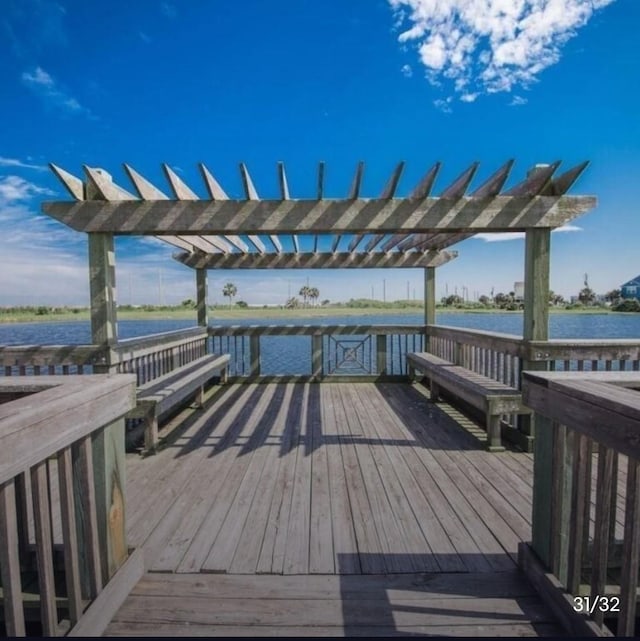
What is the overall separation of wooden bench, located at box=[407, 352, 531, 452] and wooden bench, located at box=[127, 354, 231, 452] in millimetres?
2806

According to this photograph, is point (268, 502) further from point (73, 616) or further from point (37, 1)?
point (37, 1)

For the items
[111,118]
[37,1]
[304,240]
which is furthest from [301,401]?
[111,118]

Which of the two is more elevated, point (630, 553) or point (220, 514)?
point (630, 553)

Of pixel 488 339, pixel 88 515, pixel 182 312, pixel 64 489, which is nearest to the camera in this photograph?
pixel 64 489

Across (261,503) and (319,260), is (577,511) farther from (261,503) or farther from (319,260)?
(319,260)

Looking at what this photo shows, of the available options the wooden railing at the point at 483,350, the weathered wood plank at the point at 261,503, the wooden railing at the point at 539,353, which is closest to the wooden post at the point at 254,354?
the weathered wood plank at the point at 261,503

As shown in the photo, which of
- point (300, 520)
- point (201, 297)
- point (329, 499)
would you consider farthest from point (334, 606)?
point (201, 297)

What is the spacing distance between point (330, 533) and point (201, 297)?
15.6 feet

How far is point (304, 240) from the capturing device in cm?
512

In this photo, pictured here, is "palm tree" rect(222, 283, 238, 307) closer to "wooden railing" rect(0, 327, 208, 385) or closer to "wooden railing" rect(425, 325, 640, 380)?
"wooden railing" rect(0, 327, 208, 385)

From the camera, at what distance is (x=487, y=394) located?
3.06 metres

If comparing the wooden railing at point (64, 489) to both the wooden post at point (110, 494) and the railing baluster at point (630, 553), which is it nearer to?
the wooden post at point (110, 494)

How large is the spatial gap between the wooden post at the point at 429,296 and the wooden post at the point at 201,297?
3.69 m

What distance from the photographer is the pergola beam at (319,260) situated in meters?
5.50
